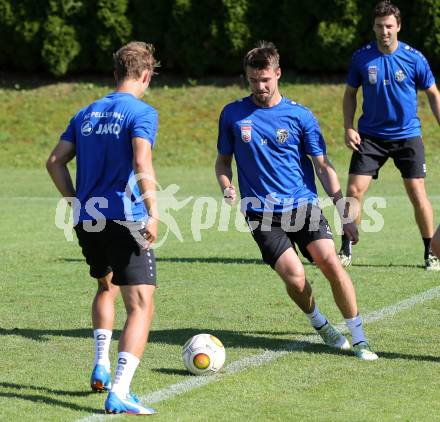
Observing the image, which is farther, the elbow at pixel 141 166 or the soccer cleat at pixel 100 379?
the soccer cleat at pixel 100 379

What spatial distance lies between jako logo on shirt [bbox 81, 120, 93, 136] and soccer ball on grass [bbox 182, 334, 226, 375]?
1630 mm

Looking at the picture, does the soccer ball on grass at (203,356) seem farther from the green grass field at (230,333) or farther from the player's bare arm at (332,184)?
the player's bare arm at (332,184)

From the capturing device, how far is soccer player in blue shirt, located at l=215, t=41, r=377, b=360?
7180mm

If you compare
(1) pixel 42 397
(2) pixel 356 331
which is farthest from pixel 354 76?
(1) pixel 42 397

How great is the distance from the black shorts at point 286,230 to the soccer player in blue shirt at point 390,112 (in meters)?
3.16

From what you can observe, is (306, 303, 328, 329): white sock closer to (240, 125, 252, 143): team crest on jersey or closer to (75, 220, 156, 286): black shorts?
(240, 125, 252, 143): team crest on jersey

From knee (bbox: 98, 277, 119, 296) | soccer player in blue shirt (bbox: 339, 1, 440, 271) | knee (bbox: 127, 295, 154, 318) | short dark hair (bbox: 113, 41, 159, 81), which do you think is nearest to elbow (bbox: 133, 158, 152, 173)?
short dark hair (bbox: 113, 41, 159, 81)

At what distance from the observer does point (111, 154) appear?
19.5ft

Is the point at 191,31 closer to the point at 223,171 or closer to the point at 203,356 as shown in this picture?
the point at 223,171

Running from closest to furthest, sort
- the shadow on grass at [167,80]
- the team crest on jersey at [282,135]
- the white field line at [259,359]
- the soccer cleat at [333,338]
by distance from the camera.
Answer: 1. the white field line at [259,359]
2. the team crest on jersey at [282,135]
3. the soccer cleat at [333,338]
4. the shadow on grass at [167,80]

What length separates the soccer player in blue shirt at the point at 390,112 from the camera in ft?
34.6

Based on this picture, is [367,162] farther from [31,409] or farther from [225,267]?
[31,409]

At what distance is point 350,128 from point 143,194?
485 cm

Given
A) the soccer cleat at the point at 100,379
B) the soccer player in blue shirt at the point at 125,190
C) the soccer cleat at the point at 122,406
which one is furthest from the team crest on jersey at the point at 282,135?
the soccer cleat at the point at 122,406
